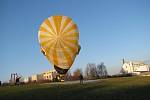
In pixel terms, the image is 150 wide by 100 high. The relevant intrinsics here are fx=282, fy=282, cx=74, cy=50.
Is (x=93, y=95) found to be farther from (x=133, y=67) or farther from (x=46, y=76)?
(x=133, y=67)

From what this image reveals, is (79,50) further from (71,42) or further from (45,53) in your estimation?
(45,53)

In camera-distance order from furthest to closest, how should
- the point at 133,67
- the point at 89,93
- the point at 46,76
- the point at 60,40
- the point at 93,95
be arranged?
the point at 133,67 → the point at 46,76 → the point at 60,40 → the point at 89,93 → the point at 93,95

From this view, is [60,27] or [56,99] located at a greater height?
[60,27]

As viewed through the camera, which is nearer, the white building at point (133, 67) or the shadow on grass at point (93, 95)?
the shadow on grass at point (93, 95)

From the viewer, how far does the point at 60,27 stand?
31625 mm

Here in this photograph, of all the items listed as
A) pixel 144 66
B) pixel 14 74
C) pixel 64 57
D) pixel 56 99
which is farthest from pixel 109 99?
pixel 144 66

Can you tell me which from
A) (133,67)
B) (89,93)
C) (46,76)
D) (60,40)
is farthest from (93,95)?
(133,67)

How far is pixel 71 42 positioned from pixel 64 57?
191cm

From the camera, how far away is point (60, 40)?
31.3 m

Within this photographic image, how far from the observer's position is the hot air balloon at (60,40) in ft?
101

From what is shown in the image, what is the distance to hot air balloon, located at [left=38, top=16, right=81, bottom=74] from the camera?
3089 centimetres

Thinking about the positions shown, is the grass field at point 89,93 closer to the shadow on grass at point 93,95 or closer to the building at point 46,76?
the shadow on grass at point 93,95

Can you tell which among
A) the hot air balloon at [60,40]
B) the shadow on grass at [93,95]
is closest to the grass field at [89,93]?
the shadow on grass at [93,95]

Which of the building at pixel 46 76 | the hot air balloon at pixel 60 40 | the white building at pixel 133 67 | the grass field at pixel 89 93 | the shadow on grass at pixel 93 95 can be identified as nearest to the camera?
the shadow on grass at pixel 93 95
